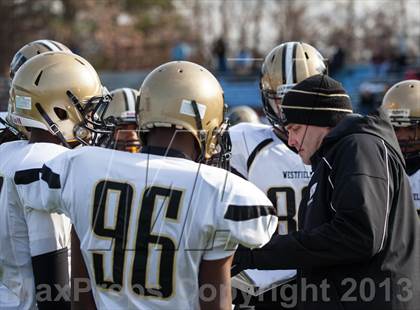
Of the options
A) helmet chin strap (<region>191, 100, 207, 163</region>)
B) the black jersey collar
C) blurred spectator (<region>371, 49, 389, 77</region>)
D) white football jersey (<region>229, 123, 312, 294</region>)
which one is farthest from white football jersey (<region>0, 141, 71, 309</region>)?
blurred spectator (<region>371, 49, 389, 77</region>)

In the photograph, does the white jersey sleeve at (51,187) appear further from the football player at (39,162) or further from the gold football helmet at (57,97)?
the gold football helmet at (57,97)

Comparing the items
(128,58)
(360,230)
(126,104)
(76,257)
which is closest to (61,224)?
(76,257)

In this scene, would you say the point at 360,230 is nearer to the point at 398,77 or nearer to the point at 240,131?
the point at 240,131

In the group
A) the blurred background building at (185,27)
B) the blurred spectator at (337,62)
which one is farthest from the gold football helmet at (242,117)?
the blurred background building at (185,27)

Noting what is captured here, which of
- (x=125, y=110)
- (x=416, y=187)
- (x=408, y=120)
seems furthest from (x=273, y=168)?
(x=125, y=110)

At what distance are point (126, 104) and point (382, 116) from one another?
10.2 ft

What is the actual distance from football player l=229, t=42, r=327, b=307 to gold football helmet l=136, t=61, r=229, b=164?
1.21 metres

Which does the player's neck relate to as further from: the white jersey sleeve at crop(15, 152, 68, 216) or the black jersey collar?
the white jersey sleeve at crop(15, 152, 68, 216)

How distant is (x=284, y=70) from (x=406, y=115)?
3.01 feet

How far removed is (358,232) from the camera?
9.97ft

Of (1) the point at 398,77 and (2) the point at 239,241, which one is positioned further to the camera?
(1) the point at 398,77

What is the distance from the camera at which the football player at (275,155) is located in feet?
14.2

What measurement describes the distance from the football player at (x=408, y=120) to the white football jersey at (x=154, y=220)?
2.21 metres

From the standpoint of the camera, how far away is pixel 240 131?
4.53 meters
